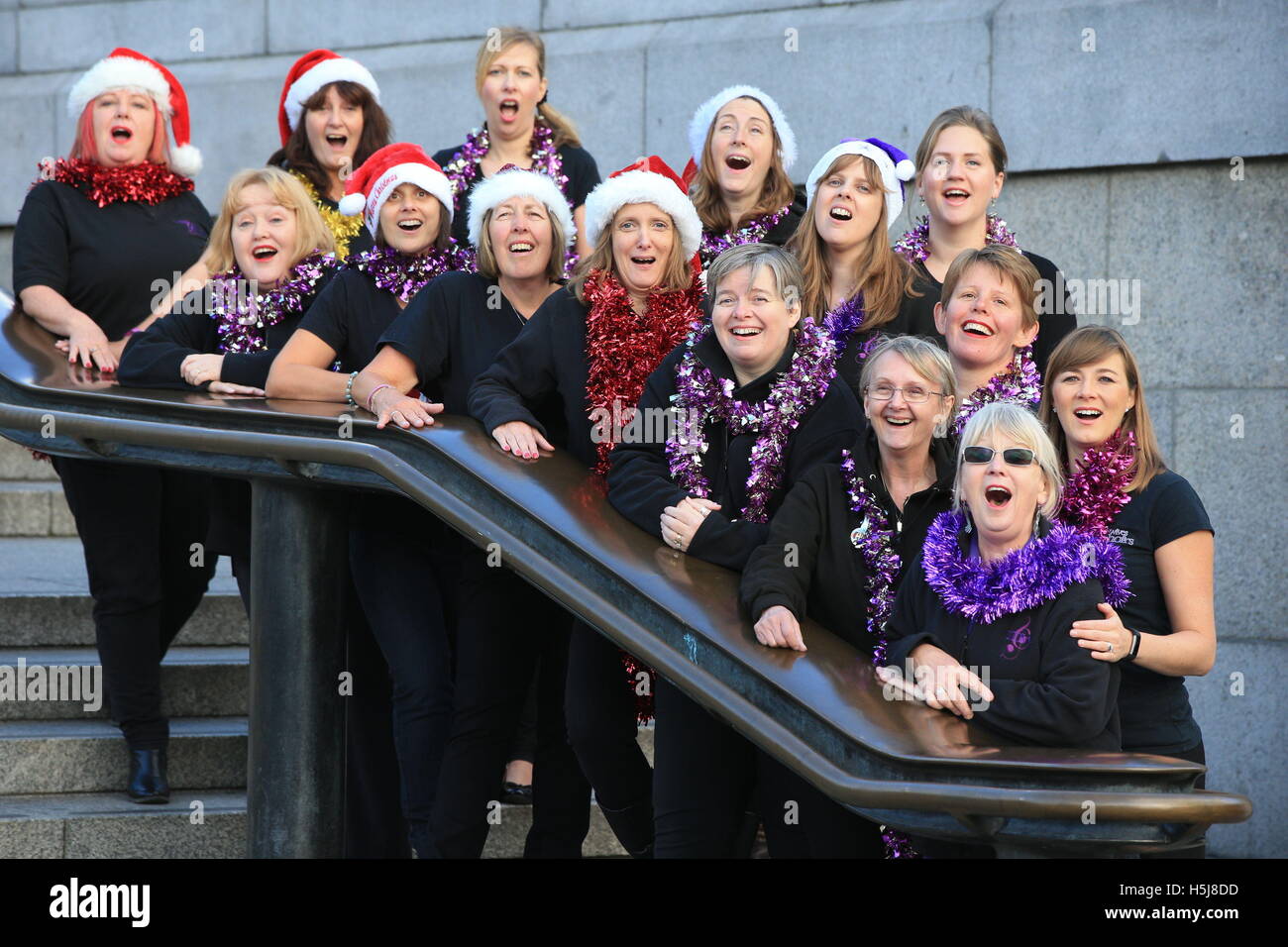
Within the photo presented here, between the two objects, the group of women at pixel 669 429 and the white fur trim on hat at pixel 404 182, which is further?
the white fur trim on hat at pixel 404 182

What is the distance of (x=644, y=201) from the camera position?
4695 millimetres

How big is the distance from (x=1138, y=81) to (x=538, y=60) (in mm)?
2316

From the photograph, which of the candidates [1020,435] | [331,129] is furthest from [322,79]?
[1020,435]

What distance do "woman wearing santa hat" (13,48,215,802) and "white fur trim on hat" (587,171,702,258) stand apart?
1567 mm

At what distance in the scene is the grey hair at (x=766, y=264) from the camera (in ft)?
13.8

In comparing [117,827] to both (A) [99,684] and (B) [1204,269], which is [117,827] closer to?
(A) [99,684]

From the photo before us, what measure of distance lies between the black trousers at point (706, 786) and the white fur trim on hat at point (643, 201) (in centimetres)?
138

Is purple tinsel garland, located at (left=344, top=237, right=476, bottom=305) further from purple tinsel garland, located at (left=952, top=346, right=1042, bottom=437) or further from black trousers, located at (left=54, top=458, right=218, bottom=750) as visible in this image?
purple tinsel garland, located at (left=952, top=346, right=1042, bottom=437)

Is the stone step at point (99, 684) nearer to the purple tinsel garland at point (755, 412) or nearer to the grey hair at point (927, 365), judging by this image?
the purple tinsel garland at point (755, 412)

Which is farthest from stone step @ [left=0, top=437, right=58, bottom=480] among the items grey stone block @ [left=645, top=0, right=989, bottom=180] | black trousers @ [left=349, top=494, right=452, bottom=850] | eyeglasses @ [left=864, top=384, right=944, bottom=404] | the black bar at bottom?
eyeglasses @ [left=864, top=384, right=944, bottom=404]

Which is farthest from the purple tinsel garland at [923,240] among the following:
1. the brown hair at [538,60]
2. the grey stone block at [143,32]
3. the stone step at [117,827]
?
the grey stone block at [143,32]
